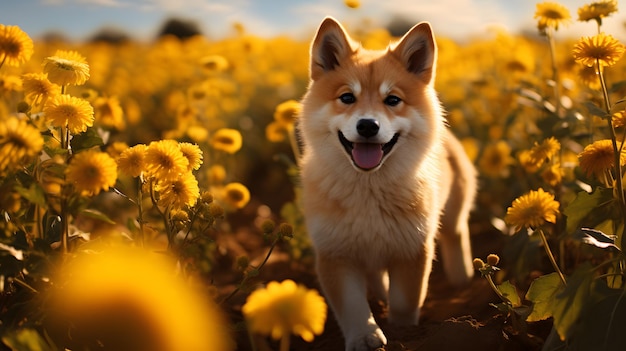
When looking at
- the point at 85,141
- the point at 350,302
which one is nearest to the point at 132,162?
the point at 85,141

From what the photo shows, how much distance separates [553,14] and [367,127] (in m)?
1.56

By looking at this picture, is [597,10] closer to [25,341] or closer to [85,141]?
[85,141]

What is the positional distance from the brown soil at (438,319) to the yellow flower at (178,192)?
598 mm

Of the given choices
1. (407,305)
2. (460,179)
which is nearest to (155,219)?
(407,305)

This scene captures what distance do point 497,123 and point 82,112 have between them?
490 cm

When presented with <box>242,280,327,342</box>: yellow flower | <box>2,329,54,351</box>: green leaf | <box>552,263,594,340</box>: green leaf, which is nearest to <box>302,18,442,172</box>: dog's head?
<box>552,263,594,340</box>: green leaf

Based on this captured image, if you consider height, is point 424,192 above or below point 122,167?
below

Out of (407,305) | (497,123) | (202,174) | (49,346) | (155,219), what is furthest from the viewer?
Result: (497,123)

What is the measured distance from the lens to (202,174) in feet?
16.1

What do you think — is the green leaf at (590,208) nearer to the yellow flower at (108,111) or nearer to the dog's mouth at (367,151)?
the dog's mouth at (367,151)

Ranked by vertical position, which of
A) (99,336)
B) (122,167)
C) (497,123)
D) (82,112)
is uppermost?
(82,112)

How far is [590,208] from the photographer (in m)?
2.63

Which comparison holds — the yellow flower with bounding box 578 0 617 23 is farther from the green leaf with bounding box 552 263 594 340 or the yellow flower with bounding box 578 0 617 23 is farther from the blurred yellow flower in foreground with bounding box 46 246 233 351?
the blurred yellow flower in foreground with bounding box 46 246 233 351

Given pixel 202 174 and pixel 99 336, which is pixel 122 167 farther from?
pixel 202 174
